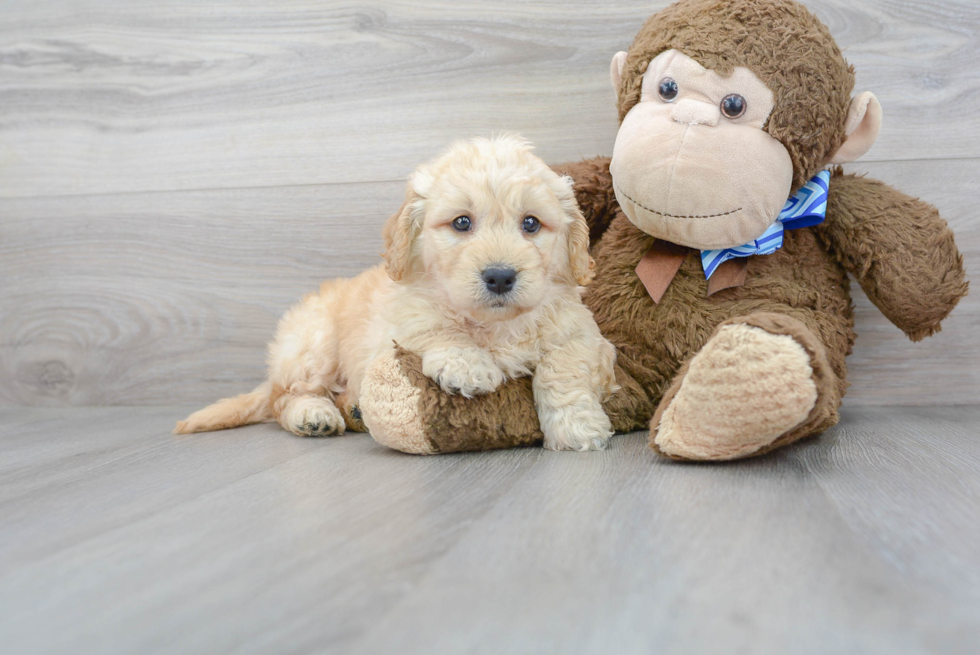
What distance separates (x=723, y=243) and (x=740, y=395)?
390 mm

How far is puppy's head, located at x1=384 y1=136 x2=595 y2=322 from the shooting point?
1188 mm

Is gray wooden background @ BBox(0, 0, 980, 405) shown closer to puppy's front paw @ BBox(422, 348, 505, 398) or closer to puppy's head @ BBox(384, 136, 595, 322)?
puppy's head @ BBox(384, 136, 595, 322)

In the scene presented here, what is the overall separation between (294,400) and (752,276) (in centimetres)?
100

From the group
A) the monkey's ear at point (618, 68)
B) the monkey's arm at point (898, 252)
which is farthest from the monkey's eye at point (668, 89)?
the monkey's arm at point (898, 252)

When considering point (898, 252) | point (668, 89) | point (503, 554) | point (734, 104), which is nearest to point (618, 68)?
point (668, 89)

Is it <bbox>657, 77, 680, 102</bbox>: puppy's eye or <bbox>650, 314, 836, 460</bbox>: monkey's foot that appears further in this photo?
<bbox>657, 77, 680, 102</bbox>: puppy's eye

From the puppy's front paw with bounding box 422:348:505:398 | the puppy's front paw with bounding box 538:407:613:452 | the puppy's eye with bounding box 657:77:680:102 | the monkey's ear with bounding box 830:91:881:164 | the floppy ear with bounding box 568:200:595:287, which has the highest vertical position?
the puppy's eye with bounding box 657:77:680:102

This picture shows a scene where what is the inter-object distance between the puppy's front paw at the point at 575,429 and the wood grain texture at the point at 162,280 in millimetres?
864

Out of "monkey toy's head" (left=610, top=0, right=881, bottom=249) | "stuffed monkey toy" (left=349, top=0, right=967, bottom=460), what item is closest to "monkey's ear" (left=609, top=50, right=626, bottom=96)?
"stuffed monkey toy" (left=349, top=0, right=967, bottom=460)

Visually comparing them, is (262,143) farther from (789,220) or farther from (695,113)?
(789,220)

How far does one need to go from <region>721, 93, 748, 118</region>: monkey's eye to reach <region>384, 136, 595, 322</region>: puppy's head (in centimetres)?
31

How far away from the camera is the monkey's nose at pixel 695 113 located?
127 centimetres

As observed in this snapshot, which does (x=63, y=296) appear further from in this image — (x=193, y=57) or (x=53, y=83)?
(x=193, y=57)

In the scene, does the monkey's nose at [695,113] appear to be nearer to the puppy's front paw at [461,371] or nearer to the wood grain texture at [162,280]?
the puppy's front paw at [461,371]
